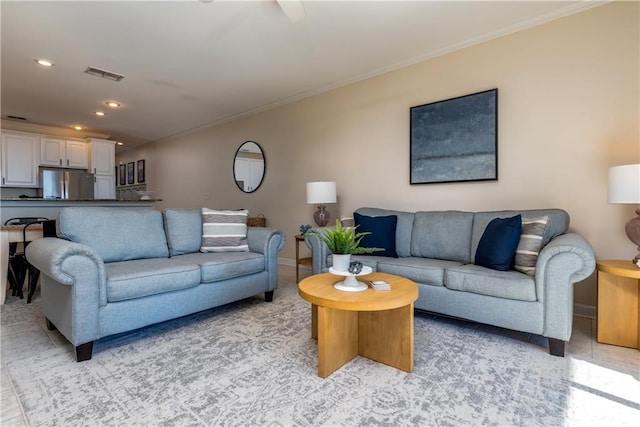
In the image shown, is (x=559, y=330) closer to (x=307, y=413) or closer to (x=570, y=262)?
(x=570, y=262)

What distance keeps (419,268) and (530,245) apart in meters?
0.77

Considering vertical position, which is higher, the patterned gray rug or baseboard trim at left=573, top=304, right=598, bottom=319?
baseboard trim at left=573, top=304, right=598, bottom=319

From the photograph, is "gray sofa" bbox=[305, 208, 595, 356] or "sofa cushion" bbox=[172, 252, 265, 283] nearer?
"gray sofa" bbox=[305, 208, 595, 356]

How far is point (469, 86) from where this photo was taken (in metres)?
3.04

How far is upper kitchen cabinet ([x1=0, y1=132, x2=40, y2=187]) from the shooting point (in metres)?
5.43

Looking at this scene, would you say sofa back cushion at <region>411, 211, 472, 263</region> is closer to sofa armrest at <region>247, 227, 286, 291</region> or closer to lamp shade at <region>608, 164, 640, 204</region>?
lamp shade at <region>608, 164, 640, 204</region>

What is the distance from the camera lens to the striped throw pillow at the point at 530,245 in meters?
2.13

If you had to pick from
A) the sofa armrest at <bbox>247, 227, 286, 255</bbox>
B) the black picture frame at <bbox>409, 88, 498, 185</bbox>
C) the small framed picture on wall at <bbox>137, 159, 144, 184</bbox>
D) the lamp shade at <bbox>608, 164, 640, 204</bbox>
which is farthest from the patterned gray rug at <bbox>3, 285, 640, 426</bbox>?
the small framed picture on wall at <bbox>137, 159, 144, 184</bbox>

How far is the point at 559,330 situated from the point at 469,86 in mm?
2271

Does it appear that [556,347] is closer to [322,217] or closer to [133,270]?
[322,217]

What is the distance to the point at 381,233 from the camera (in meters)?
2.93

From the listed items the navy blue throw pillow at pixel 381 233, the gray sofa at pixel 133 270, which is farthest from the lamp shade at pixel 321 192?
the gray sofa at pixel 133 270

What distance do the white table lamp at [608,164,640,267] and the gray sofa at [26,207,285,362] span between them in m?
2.52

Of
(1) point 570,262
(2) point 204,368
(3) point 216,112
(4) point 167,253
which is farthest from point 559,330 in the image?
(3) point 216,112
